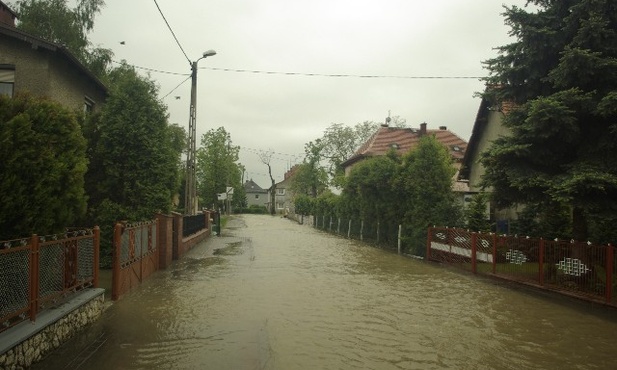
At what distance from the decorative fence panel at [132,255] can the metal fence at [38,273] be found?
53.8 inches

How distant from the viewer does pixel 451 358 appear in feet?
21.6

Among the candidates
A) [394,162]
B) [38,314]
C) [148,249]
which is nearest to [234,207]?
[394,162]

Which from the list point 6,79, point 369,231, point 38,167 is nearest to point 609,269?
point 38,167

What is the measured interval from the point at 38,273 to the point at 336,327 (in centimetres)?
466

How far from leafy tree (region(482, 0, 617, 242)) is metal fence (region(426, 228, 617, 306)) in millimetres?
974

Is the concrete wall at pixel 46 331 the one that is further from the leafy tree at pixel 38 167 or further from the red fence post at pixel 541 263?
the red fence post at pixel 541 263

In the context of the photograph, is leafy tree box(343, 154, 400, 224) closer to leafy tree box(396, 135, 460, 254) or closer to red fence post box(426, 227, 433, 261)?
leafy tree box(396, 135, 460, 254)

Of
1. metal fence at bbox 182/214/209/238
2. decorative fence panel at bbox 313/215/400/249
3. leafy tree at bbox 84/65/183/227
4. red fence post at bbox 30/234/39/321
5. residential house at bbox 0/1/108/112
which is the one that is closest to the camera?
red fence post at bbox 30/234/39/321

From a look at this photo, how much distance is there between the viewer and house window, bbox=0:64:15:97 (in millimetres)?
15555

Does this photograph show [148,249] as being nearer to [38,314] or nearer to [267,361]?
[38,314]

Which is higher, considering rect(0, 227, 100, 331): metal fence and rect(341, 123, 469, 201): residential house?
rect(341, 123, 469, 201): residential house

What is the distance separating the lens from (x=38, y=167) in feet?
27.9

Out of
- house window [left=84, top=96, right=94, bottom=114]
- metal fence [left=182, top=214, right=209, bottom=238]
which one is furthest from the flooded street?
house window [left=84, top=96, right=94, bottom=114]

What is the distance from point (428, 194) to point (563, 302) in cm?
915
